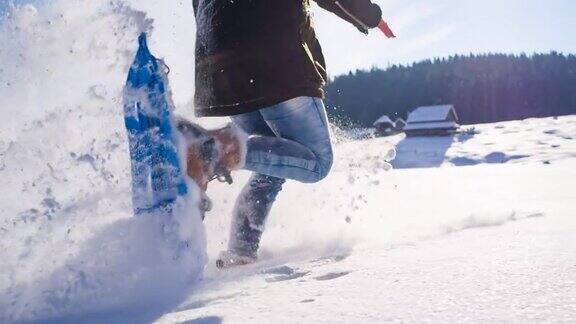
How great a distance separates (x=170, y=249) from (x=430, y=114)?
46.7 metres

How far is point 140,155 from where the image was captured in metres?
1.77

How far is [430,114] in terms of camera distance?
45.7m

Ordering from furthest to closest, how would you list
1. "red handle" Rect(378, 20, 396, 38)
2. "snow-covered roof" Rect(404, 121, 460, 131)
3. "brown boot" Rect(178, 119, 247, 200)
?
"snow-covered roof" Rect(404, 121, 460, 131), "red handle" Rect(378, 20, 396, 38), "brown boot" Rect(178, 119, 247, 200)

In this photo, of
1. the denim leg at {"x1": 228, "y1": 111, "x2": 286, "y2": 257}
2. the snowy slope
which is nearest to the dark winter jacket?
the denim leg at {"x1": 228, "y1": 111, "x2": 286, "y2": 257}

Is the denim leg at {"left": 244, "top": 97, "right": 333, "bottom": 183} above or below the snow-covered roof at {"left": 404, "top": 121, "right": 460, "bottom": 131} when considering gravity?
below

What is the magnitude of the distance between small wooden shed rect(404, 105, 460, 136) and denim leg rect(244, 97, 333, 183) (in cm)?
4332

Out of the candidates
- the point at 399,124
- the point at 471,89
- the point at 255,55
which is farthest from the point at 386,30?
the point at 471,89

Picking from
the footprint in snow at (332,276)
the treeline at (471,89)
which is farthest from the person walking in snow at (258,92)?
the treeline at (471,89)

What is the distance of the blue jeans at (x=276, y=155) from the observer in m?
1.90

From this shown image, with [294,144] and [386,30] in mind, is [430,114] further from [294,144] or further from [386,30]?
[294,144]

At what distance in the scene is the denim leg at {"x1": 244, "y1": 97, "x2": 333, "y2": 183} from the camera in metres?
1.89

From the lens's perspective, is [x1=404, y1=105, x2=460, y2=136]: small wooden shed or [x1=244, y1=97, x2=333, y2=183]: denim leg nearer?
[x1=244, y1=97, x2=333, y2=183]: denim leg

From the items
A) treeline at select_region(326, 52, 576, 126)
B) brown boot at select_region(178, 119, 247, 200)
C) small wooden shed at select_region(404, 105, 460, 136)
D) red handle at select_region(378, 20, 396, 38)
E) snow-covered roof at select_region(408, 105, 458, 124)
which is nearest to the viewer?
brown boot at select_region(178, 119, 247, 200)

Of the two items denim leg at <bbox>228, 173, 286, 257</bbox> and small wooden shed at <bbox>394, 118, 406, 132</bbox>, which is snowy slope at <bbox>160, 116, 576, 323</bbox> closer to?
denim leg at <bbox>228, 173, 286, 257</bbox>
